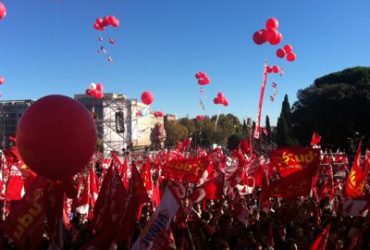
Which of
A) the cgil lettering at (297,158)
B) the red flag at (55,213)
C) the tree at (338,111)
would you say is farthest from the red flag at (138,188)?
the tree at (338,111)

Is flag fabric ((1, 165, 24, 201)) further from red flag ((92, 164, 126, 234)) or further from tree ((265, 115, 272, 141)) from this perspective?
tree ((265, 115, 272, 141))

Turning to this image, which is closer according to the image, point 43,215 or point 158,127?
point 43,215

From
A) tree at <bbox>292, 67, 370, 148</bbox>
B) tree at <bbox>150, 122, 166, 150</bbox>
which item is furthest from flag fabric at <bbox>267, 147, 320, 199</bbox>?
tree at <bbox>150, 122, 166, 150</bbox>

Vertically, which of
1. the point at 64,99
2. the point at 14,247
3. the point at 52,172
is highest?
the point at 64,99

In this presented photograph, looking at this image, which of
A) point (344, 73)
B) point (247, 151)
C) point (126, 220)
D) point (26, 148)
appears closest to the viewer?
point (26, 148)

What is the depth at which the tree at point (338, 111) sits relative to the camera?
4300 centimetres

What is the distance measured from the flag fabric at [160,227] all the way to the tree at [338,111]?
128 feet

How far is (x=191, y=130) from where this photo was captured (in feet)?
349

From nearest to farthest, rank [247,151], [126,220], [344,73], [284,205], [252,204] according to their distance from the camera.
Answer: [126,220] → [284,205] → [252,204] → [247,151] → [344,73]

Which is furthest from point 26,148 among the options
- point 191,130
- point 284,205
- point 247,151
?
point 191,130

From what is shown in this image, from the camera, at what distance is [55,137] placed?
585cm

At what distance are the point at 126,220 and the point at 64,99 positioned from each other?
210cm

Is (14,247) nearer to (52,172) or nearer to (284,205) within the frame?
(52,172)

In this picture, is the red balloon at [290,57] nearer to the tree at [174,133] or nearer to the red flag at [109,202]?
the red flag at [109,202]
